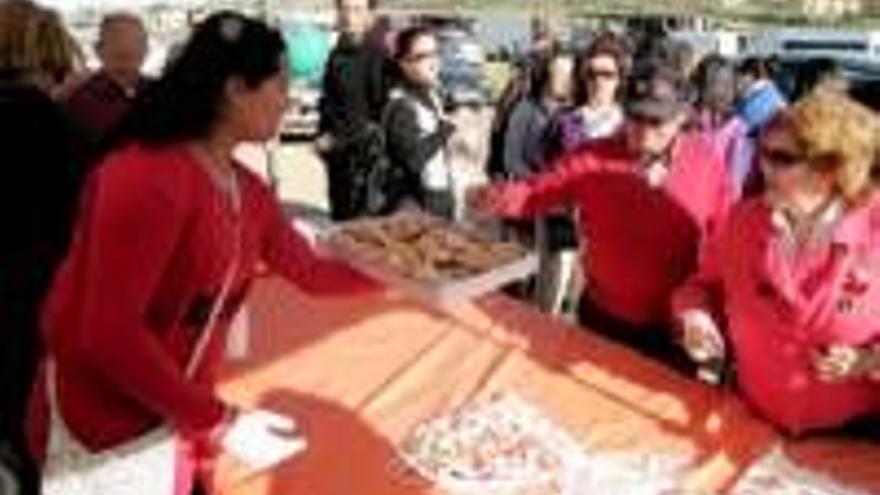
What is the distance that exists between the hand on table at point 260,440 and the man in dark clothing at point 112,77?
143cm

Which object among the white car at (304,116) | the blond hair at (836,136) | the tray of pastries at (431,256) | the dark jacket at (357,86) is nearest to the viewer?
the blond hair at (836,136)

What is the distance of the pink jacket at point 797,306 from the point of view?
3121 millimetres

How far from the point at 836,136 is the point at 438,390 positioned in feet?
3.61

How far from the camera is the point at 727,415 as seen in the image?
3.46m

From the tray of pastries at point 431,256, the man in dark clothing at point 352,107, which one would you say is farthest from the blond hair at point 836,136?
the man in dark clothing at point 352,107

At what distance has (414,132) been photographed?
6188 mm

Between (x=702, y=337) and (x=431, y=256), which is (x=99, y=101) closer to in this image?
(x=431, y=256)

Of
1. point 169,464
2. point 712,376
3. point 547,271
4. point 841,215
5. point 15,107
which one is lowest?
point 547,271

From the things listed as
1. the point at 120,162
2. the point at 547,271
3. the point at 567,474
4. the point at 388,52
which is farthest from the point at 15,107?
the point at 388,52

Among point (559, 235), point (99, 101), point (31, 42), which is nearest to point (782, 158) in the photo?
point (31, 42)

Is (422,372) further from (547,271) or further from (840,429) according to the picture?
(547,271)

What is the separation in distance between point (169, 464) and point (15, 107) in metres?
1.00

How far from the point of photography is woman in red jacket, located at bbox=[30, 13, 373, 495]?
2.49 m

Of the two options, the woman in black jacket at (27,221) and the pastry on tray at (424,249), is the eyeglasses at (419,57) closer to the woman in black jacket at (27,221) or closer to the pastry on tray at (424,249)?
the pastry on tray at (424,249)
